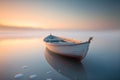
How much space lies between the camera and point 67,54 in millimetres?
6566

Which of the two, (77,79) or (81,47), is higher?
(81,47)

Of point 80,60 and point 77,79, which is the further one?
point 80,60

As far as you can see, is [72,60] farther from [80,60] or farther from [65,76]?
[65,76]

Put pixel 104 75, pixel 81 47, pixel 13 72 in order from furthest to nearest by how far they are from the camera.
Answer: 1. pixel 81 47
2. pixel 13 72
3. pixel 104 75

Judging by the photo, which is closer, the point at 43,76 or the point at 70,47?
the point at 43,76

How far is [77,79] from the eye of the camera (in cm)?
432

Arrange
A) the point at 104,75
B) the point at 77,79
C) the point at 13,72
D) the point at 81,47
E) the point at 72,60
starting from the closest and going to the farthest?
1. the point at 77,79
2. the point at 104,75
3. the point at 13,72
4. the point at 81,47
5. the point at 72,60

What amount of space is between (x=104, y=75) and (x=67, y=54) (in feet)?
7.41

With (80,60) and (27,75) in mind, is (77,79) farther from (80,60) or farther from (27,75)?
(80,60)

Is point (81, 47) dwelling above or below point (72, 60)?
above

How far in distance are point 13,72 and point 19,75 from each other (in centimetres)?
46

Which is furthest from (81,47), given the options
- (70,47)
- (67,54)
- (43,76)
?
(43,76)

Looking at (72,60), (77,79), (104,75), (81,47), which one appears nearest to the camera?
(77,79)

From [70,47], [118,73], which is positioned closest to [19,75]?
[70,47]
